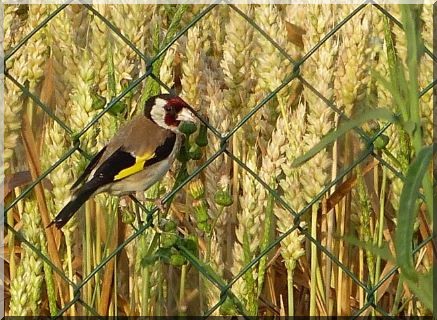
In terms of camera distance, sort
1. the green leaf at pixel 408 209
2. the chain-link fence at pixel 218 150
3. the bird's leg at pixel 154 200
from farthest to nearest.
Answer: the bird's leg at pixel 154 200 → the chain-link fence at pixel 218 150 → the green leaf at pixel 408 209

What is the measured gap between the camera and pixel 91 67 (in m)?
1.83

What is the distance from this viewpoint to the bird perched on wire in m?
1.80

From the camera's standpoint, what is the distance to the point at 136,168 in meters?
1.89

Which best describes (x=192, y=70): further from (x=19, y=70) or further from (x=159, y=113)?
(x=19, y=70)

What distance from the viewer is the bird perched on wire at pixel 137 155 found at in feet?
5.91

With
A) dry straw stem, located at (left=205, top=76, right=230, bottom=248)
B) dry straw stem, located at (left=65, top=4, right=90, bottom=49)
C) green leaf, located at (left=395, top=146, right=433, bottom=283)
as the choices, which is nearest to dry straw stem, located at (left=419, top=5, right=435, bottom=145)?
dry straw stem, located at (left=205, top=76, right=230, bottom=248)

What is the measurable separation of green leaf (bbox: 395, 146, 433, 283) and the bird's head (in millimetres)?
705

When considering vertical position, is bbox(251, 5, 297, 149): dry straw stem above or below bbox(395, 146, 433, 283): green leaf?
above

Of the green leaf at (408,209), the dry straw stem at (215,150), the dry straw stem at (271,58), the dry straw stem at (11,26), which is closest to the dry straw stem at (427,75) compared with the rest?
the dry straw stem at (271,58)

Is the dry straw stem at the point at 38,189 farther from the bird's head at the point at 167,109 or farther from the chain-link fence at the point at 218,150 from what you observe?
the bird's head at the point at 167,109

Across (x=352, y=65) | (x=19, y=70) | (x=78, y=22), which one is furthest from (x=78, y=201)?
(x=352, y=65)

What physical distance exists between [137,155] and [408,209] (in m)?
0.83

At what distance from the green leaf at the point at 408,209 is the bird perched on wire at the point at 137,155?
70 centimetres

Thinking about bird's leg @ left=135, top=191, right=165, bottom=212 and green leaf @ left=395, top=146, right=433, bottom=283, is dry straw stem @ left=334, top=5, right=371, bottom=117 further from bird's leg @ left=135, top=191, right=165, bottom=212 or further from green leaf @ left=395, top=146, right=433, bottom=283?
green leaf @ left=395, top=146, right=433, bottom=283
